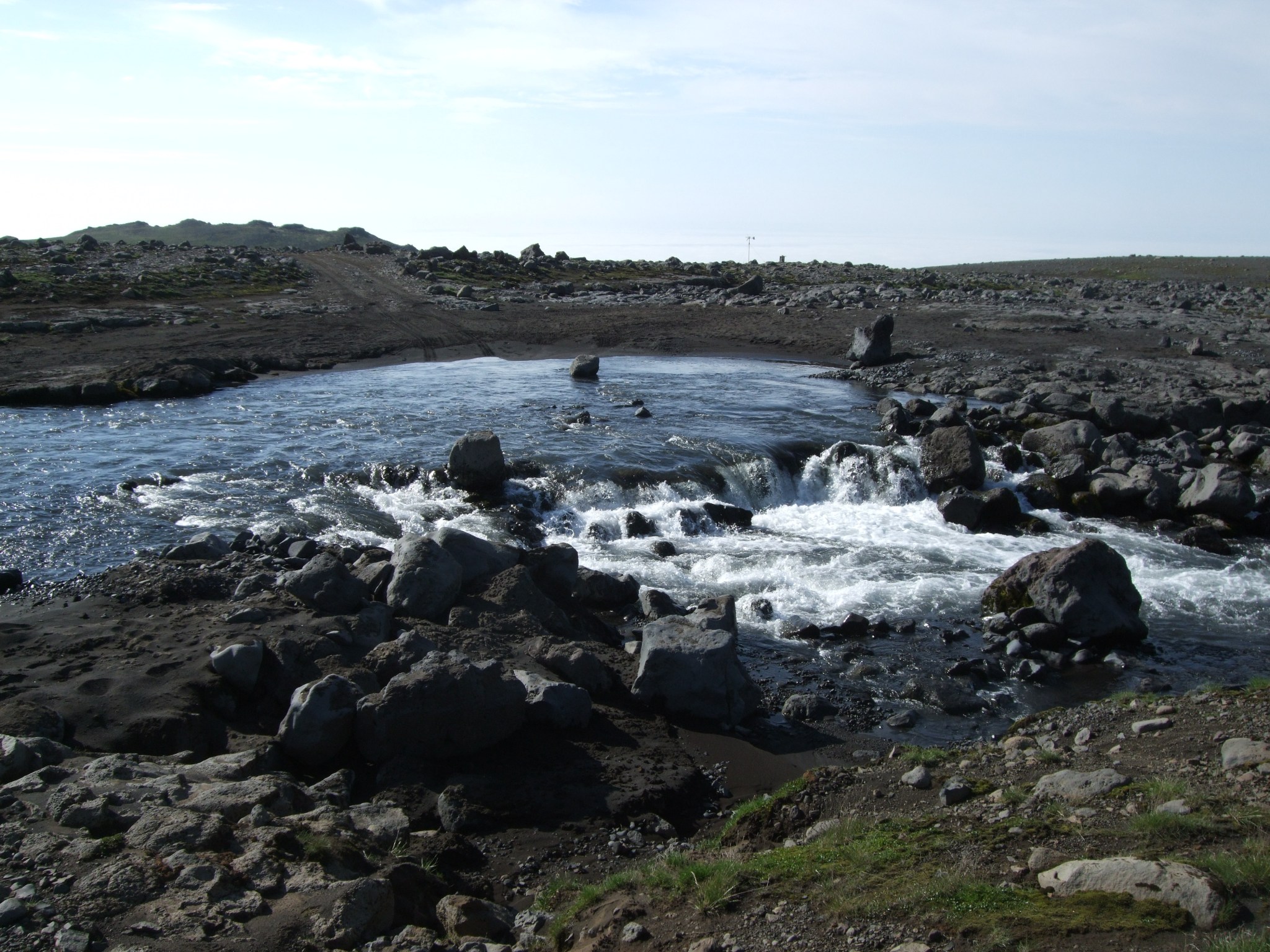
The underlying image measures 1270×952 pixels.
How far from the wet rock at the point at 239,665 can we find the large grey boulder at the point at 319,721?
1.36 m

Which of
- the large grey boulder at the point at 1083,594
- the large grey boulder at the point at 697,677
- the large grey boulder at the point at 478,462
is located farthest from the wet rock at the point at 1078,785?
the large grey boulder at the point at 478,462

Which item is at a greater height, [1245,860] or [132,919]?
[1245,860]

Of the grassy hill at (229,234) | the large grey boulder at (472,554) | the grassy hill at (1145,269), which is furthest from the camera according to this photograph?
the grassy hill at (229,234)

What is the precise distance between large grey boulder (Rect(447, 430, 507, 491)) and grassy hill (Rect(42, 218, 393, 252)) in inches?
5022

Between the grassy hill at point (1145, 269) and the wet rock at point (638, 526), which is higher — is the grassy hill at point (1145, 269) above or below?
above

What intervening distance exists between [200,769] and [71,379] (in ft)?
93.9

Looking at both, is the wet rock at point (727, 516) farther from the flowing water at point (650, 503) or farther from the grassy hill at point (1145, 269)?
the grassy hill at point (1145, 269)

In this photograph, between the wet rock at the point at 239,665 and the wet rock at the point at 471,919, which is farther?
the wet rock at the point at 239,665

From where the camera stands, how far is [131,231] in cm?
15862

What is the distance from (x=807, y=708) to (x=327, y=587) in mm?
8194

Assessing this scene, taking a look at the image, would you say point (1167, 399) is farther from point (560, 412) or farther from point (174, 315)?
point (174, 315)

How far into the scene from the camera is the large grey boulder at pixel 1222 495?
2219 cm

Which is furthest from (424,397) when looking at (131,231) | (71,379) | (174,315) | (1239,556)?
(131,231)

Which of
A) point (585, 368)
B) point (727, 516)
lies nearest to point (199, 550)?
point (727, 516)
